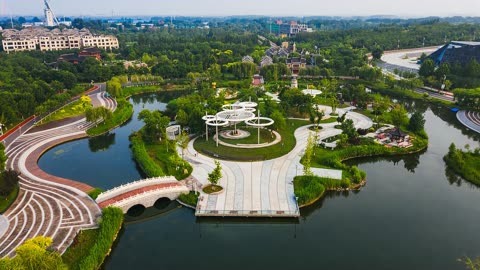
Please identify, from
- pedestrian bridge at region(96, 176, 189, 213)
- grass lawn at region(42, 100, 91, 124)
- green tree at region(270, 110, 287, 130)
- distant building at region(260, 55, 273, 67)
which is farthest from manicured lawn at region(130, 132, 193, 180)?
distant building at region(260, 55, 273, 67)

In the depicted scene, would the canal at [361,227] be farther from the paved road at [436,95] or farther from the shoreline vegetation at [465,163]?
the paved road at [436,95]

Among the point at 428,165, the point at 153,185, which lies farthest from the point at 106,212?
the point at 428,165

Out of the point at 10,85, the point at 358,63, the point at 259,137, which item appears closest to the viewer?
the point at 259,137

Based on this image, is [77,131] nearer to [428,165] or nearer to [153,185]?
[153,185]

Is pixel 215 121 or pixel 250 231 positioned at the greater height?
pixel 215 121

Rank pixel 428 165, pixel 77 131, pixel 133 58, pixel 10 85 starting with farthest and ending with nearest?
pixel 133 58
pixel 10 85
pixel 77 131
pixel 428 165

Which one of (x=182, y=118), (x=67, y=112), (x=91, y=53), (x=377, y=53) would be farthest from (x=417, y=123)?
(x=91, y=53)

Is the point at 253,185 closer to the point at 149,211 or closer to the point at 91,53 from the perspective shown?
the point at 149,211
